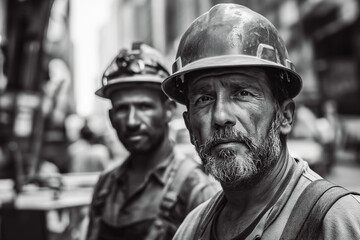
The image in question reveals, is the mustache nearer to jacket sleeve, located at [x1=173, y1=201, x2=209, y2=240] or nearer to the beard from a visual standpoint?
the beard

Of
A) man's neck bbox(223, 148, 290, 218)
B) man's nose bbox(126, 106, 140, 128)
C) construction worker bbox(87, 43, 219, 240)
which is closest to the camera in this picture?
man's neck bbox(223, 148, 290, 218)

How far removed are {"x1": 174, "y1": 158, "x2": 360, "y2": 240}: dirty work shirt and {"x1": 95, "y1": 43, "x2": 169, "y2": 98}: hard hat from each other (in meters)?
1.37

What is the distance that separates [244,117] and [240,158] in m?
0.17

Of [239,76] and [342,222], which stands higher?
[239,76]

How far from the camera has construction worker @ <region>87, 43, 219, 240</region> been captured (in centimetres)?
336

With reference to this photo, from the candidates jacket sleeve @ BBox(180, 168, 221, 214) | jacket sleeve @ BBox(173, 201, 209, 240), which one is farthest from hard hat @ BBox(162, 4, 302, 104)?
jacket sleeve @ BBox(180, 168, 221, 214)

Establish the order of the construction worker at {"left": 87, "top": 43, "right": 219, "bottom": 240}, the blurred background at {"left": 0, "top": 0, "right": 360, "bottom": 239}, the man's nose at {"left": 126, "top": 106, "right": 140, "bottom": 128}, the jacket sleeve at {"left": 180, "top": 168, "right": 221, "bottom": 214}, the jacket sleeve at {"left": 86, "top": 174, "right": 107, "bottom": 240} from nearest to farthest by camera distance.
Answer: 1. the jacket sleeve at {"left": 180, "top": 168, "right": 221, "bottom": 214}
2. the construction worker at {"left": 87, "top": 43, "right": 219, "bottom": 240}
3. the man's nose at {"left": 126, "top": 106, "right": 140, "bottom": 128}
4. the jacket sleeve at {"left": 86, "top": 174, "right": 107, "bottom": 240}
5. the blurred background at {"left": 0, "top": 0, "right": 360, "bottom": 239}

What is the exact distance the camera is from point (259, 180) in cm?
218

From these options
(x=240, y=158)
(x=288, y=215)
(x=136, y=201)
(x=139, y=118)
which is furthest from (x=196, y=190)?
(x=288, y=215)

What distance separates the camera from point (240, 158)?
2078 millimetres

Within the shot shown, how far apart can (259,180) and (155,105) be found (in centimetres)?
161

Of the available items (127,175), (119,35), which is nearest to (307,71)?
(127,175)

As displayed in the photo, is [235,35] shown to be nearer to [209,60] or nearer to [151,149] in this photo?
[209,60]

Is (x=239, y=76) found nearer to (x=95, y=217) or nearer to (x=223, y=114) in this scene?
(x=223, y=114)
